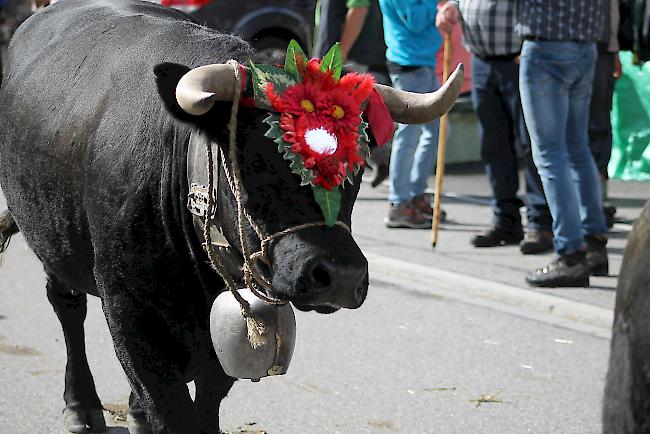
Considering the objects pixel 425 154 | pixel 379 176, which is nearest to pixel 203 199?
pixel 425 154

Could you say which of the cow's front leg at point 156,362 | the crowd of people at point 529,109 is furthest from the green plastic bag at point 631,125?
the cow's front leg at point 156,362

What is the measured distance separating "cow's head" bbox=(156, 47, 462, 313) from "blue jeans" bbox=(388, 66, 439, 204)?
5.40 metres

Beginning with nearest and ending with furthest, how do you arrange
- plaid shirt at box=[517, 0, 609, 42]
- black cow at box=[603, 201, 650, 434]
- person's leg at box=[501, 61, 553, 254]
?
1. black cow at box=[603, 201, 650, 434]
2. plaid shirt at box=[517, 0, 609, 42]
3. person's leg at box=[501, 61, 553, 254]

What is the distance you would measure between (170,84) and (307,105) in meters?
0.39

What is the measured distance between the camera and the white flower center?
3.30 metres

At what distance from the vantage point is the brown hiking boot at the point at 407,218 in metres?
8.86

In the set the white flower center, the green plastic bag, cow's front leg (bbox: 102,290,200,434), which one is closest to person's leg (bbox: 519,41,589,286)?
cow's front leg (bbox: 102,290,200,434)

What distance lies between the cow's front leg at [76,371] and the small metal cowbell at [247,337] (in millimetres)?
1450

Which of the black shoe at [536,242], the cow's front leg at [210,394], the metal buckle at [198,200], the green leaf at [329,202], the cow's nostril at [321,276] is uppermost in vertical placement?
the green leaf at [329,202]

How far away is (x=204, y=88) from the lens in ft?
10.8

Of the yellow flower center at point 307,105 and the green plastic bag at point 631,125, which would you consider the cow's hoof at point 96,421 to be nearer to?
the yellow flower center at point 307,105

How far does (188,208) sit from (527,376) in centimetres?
254

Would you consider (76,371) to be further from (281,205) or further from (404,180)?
(404,180)

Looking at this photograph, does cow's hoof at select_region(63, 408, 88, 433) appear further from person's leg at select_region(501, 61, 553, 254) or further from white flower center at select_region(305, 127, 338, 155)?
person's leg at select_region(501, 61, 553, 254)
